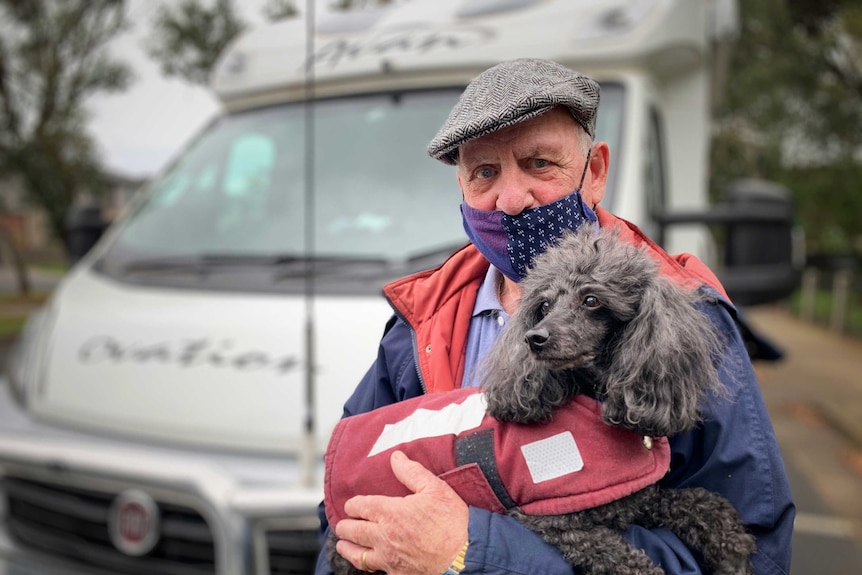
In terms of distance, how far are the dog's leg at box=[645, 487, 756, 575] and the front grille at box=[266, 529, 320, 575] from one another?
62.8 inches

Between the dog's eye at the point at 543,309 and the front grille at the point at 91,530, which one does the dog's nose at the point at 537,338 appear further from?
the front grille at the point at 91,530

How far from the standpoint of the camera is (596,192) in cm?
138

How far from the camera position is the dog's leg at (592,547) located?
3.92 ft

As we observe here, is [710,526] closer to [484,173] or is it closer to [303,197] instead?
[484,173]

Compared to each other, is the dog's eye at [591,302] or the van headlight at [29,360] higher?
the dog's eye at [591,302]

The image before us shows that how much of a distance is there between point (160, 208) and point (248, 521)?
73.2 inches

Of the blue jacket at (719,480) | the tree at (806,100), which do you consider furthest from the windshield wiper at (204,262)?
the tree at (806,100)

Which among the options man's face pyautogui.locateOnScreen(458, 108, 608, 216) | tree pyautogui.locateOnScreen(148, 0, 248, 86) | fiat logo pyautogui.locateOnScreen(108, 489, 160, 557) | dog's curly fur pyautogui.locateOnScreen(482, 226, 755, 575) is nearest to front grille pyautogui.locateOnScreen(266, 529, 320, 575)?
fiat logo pyautogui.locateOnScreen(108, 489, 160, 557)

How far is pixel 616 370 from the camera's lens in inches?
44.3

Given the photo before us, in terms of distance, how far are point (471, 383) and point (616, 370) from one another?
314 millimetres

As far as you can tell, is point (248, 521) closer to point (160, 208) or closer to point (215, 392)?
point (215, 392)

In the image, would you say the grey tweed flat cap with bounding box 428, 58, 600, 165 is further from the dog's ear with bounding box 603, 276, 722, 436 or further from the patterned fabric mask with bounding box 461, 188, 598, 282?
the dog's ear with bounding box 603, 276, 722, 436

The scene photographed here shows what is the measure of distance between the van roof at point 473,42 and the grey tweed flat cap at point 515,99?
203 cm

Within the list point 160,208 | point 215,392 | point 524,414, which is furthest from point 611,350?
point 160,208
